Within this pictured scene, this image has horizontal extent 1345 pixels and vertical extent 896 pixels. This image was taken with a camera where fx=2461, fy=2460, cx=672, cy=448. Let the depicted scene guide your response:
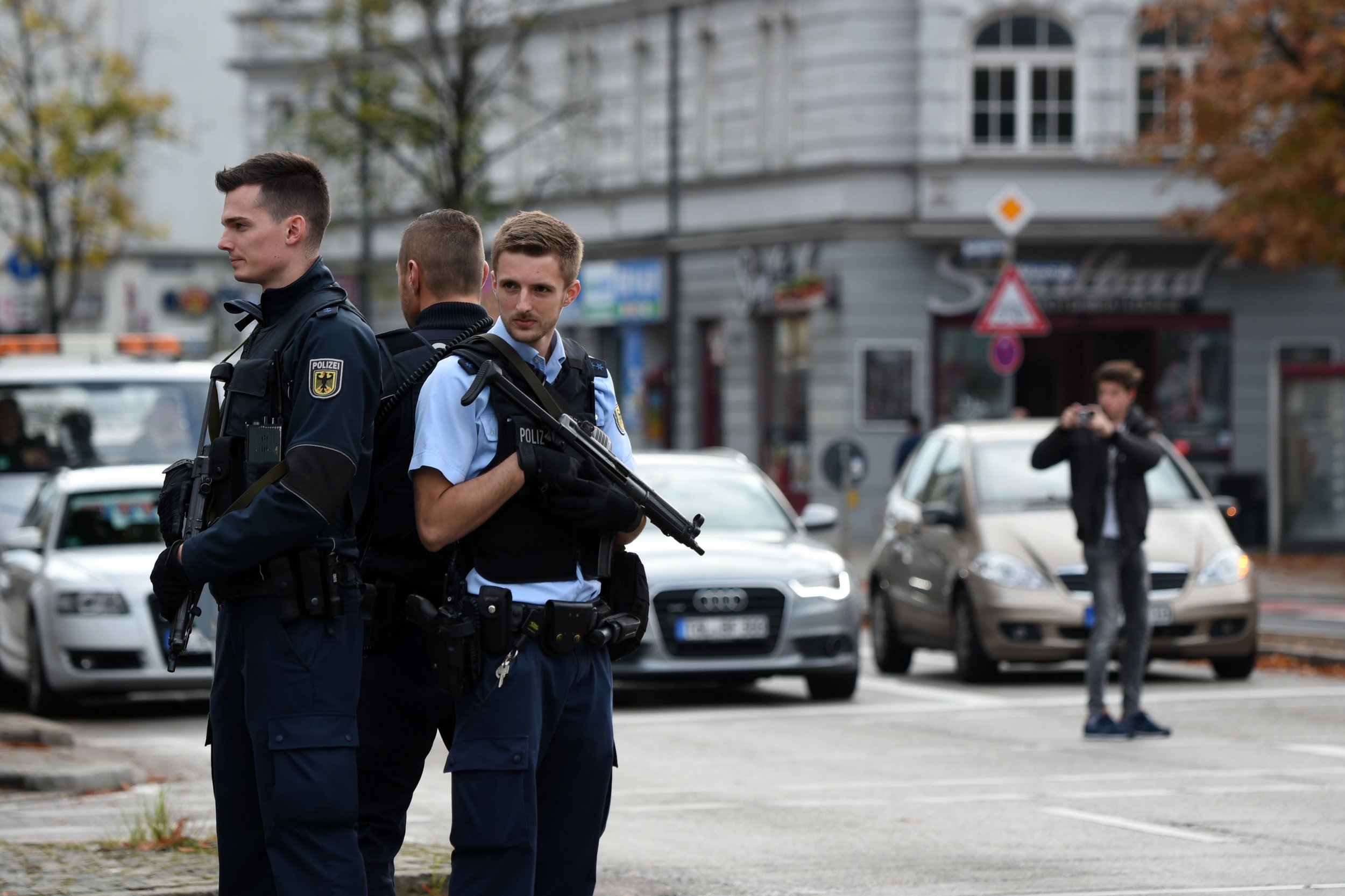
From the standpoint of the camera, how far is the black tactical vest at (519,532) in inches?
216

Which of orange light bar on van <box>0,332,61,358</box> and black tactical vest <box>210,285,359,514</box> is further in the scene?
orange light bar on van <box>0,332,61,358</box>

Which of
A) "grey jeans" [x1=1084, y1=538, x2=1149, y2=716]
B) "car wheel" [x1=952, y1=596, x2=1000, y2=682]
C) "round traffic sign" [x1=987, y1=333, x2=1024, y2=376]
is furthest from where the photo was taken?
"round traffic sign" [x1=987, y1=333, x2=1024, y2=376]

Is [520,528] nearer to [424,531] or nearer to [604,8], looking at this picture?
[424,531]

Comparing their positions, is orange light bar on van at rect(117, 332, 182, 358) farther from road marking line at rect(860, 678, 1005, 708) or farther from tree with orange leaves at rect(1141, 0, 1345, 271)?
tree with orange leaves at rect(1141, 0, 1345, 271)

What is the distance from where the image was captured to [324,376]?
5.40 metres

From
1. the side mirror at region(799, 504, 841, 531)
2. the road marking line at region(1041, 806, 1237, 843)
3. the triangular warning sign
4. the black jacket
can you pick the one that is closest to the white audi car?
the side mirror at region(799, 504, 841, 531)

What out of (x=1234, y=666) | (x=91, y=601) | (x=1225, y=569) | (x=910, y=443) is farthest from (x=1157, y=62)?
(x=91, y=601)

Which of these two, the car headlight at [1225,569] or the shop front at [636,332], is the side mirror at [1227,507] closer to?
the car headlight at [1225,569]

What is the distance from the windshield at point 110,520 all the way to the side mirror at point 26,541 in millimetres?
141

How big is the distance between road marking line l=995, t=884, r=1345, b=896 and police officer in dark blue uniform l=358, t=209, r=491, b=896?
2696mm

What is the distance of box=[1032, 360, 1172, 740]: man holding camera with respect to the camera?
13039 millimetres

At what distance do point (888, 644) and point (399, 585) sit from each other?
12070 mm

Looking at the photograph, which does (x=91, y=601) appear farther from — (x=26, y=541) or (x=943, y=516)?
(x=943, y=516)

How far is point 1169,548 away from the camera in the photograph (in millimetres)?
16031
